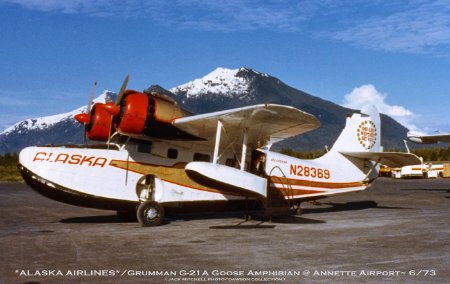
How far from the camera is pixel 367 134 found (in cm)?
1747

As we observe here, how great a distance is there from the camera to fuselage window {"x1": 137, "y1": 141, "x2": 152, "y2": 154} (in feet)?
44.4

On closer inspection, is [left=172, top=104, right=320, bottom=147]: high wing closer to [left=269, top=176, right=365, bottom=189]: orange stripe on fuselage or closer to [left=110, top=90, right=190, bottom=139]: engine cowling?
[left=110, top=90, right=190, bottom=139]: engine cowling

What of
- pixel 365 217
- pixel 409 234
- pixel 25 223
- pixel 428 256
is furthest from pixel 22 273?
pixel 365 217

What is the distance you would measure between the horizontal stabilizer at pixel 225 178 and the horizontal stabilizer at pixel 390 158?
4.86 metres

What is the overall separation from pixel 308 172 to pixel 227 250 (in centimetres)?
743

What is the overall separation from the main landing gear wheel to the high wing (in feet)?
7.24

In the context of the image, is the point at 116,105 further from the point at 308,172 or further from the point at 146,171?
the point at 308,172

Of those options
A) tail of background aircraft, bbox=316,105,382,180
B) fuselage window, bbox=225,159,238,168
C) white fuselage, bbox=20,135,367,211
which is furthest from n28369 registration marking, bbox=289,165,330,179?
fuselage window, bbox=225,159,238,168

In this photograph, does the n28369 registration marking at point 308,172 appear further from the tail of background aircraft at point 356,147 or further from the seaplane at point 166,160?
the tail of background aircraft at point 356,147

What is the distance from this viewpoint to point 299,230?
12.2m

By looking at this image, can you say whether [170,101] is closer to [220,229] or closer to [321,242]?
[220,229]

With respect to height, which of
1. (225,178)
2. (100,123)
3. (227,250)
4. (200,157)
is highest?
(100,123)

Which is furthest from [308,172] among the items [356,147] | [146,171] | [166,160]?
[146,171]

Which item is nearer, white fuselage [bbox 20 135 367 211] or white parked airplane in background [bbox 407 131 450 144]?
white fuselage [bbox 20 135 367 211]
